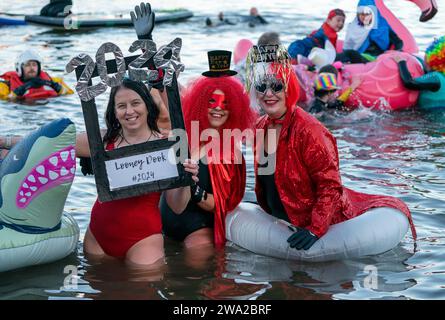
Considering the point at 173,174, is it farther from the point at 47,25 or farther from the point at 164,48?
the point at 47,25

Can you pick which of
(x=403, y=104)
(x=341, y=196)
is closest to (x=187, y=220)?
(x=341, y=196)

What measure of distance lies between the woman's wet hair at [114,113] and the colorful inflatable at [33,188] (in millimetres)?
230

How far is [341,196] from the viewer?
5.04m

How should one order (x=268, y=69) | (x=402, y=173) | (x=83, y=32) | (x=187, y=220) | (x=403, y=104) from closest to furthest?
(x=268, y=69) → (x=187, y=220) → (x=402, y=173) → (x=403, y=104) → (x=83, y=32)

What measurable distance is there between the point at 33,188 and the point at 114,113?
0.67 meters

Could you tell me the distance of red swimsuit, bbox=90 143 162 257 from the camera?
4.67 meters

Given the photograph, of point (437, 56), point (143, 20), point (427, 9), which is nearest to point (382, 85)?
point (437, 56)

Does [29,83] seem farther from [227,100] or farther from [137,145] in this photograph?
[137,145]

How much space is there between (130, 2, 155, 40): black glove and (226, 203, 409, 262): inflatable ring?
54.3 inches

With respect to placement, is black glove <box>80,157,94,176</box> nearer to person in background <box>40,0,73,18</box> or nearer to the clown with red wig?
the clown with red wig

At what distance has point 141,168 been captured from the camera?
455 cm

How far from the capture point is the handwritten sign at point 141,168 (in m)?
4.53

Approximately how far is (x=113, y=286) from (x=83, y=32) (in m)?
12.5

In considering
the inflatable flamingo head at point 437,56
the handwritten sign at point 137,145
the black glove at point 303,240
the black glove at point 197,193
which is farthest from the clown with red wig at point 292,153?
the inflatable flamingo head at point 437,56
